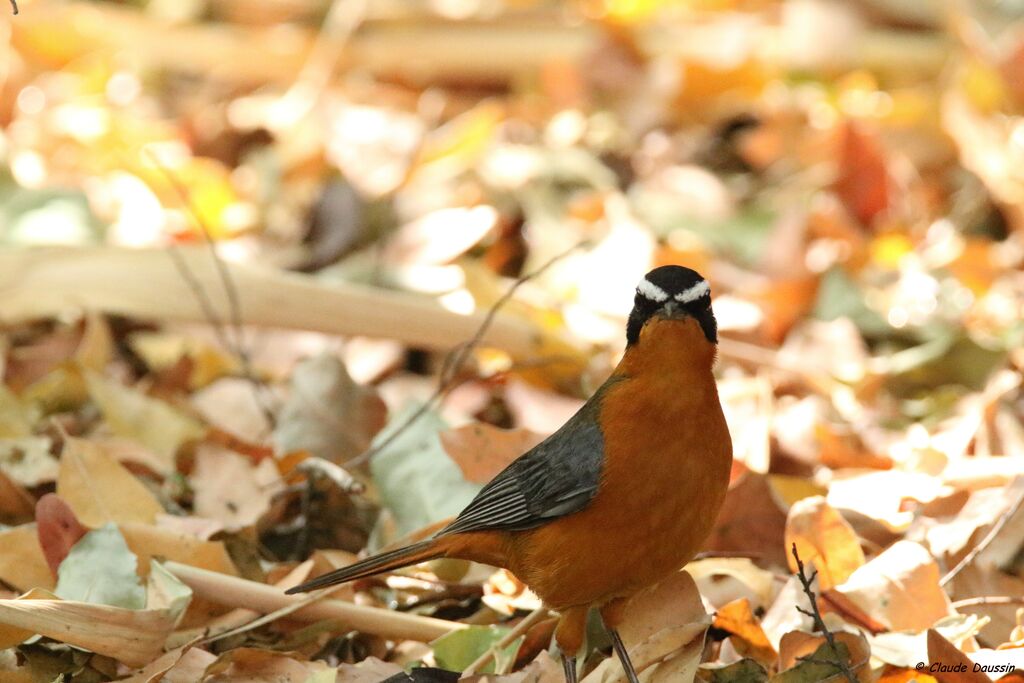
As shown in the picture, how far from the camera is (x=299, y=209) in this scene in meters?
4.78

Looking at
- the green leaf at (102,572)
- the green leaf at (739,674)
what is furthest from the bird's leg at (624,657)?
the green leaf at (102,572)

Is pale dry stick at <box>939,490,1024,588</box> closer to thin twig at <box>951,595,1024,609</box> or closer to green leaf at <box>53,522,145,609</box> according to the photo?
thin twig at <box>951,595,1024,609</box>

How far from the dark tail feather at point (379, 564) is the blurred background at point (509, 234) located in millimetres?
338

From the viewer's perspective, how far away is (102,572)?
2523mm

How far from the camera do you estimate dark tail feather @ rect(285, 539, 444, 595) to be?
2459 mm

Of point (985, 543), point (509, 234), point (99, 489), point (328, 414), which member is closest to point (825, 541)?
point (985, 543)

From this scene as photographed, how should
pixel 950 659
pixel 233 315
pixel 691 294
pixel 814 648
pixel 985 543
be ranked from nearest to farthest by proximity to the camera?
pixel 950 659 → pixel 814 648 → pixel 691 294 → pixel 985 543 → pixel 233 315

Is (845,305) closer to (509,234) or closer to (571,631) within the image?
(509,234)

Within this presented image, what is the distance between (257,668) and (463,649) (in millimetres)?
401

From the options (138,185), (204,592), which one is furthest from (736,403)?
(138,185)

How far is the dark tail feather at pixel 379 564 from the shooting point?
8.07 ft

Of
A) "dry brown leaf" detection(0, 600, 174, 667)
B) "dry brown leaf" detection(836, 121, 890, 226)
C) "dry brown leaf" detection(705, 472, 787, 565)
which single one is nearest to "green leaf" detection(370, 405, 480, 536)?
"dry brown leaf" detection(705, 472, 787, 565)

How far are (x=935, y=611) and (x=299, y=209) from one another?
3010 mm

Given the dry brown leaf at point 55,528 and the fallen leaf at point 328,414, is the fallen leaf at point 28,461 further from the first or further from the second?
the fallen leaf at point 328,414
